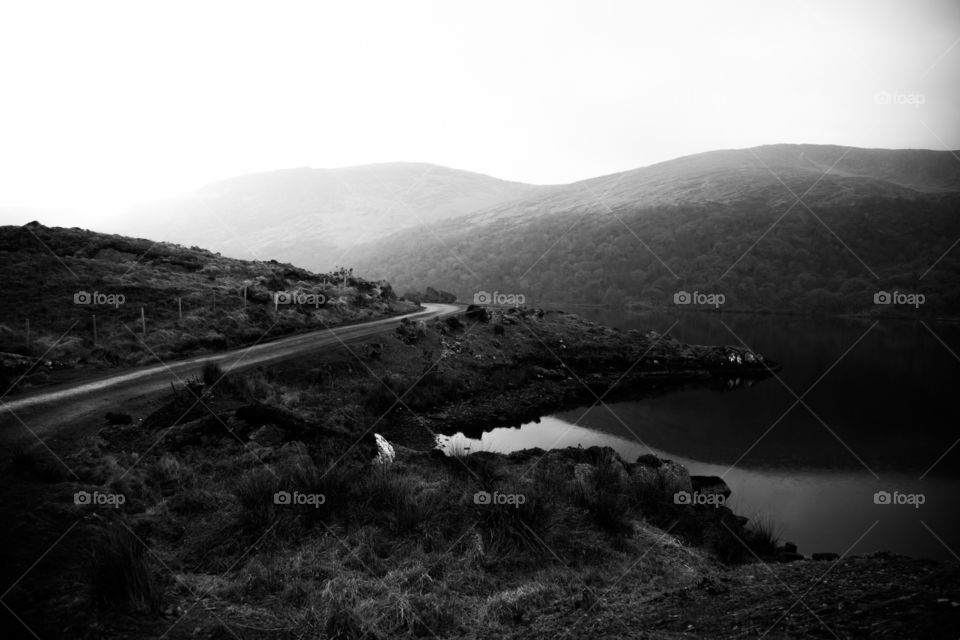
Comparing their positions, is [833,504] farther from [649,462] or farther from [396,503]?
[396,503]

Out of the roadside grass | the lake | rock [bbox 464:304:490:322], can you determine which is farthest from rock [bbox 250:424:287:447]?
rock [bbox 464:304:490:322]

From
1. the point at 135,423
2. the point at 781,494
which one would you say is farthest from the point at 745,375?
the point at 135,423

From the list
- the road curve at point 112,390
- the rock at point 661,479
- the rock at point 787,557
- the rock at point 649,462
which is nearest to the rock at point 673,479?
the rock at point 661,479

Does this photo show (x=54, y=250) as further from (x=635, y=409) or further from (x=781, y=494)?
(x=781, y=494)

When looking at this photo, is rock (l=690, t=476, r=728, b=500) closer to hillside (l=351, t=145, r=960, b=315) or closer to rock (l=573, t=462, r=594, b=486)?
rock (l=573, t=462, r=594, b=486)

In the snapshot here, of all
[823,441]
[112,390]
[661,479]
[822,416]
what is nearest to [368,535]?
[661,479]
